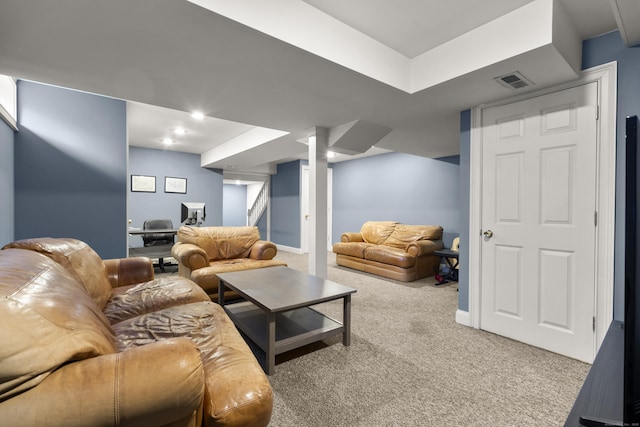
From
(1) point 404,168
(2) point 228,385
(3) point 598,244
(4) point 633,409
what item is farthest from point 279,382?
(1) point 404,168

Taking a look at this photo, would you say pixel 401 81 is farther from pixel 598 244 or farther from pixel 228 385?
pixel 228 385

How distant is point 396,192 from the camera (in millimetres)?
6078

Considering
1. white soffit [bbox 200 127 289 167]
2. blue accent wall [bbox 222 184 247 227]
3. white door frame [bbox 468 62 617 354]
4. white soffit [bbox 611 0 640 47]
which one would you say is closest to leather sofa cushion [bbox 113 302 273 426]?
white door frame [bbox 468 62 617 354]

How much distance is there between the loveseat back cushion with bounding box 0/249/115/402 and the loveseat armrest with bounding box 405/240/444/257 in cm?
417

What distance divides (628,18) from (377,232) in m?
4.28

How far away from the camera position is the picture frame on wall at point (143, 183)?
606cm

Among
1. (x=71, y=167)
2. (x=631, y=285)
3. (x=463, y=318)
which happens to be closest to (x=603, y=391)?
(x=631, y=285)

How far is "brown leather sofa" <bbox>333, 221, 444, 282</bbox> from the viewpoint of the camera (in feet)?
14.8

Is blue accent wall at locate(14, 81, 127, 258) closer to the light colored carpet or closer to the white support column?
the white support column

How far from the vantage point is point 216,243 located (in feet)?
12.8

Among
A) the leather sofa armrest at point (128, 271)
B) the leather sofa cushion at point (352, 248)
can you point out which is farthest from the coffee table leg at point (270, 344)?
the leather sofa cushion at point (352, 248)

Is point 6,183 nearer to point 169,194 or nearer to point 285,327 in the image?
point 285,327

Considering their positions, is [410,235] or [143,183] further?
[143,183]

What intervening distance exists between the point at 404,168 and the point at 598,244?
4.03 meters
